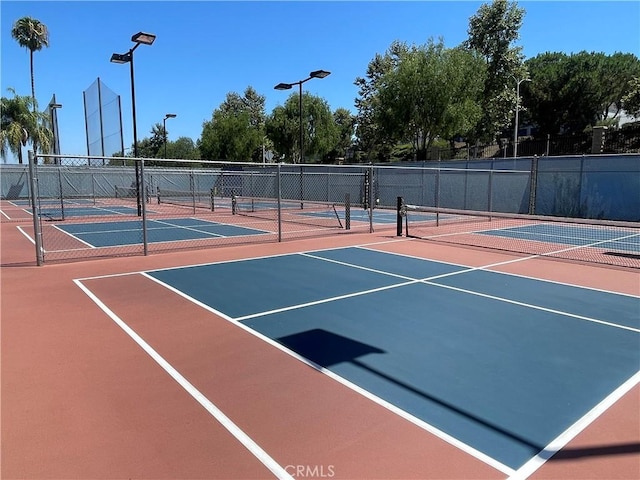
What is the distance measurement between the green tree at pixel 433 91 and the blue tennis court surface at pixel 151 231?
17830 millimetres

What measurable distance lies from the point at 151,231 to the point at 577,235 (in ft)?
48.6

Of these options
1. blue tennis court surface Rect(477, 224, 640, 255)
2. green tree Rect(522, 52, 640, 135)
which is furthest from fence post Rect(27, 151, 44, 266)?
green tree Rect(522, 52, 640, 135)

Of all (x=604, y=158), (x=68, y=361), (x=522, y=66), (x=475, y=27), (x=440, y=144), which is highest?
(x=475, y=27)

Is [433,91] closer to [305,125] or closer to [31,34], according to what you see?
[305,125]

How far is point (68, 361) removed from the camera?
448 centimetres

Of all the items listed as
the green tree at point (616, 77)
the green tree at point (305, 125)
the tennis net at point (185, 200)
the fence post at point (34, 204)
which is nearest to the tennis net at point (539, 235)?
the fence post at point (34, 204)

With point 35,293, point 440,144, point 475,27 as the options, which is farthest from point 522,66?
point 35,293

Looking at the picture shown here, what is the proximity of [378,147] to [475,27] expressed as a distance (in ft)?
73.5

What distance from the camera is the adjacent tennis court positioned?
3416 millimetres

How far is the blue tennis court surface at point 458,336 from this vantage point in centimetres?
348

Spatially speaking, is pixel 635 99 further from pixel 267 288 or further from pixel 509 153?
pixel 267 288

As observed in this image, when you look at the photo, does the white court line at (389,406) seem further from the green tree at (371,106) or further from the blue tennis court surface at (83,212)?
the green tree at (371,106)

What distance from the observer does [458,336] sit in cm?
514

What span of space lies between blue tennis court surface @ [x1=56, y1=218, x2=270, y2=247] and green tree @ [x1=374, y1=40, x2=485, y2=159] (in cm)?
1783
